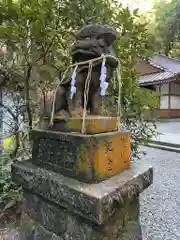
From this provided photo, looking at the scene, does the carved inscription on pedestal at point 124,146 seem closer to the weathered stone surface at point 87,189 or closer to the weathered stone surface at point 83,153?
the weathered stone surface at point 83,153

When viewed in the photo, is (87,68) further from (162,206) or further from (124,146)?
(162,206)

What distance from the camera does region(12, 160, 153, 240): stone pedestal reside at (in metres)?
0.99

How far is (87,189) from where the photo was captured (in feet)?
3.32

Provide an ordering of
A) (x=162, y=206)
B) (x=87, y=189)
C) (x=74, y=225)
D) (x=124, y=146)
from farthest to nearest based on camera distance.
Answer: (x=162, y=206) → (x=124, y=146) → (x=74, y=225) → (x=87, y=189)

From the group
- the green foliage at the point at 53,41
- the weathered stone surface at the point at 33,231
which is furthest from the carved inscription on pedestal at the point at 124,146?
the green foliage at the point at 53,41

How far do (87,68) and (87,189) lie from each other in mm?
714

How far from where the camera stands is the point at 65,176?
3.85 ft

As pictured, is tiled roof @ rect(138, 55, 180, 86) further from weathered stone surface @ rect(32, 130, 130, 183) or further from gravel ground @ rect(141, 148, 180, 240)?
weathered stone surface @ rect(32, 130, 130, 183)

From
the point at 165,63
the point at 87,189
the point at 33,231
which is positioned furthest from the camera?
the point at 165,63

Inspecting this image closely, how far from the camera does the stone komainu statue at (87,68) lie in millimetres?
1156

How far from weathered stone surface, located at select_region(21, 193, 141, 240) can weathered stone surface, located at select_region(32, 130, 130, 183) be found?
0.25 metres

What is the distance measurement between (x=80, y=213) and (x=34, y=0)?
4.92ft

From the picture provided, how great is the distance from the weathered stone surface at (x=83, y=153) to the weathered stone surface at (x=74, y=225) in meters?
0.25

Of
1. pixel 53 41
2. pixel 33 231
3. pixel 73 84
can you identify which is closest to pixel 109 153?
pixel 73 84
